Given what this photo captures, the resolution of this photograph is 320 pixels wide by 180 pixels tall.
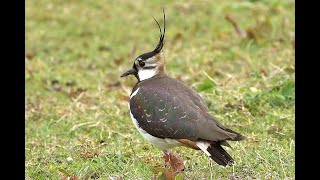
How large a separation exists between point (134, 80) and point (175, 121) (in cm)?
319

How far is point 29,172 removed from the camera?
5.84m

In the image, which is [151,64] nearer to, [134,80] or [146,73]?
[146,73]

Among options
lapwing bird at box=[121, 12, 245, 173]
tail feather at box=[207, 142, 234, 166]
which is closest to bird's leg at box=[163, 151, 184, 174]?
lapwing bird at box=[121, 12, 245, 173]

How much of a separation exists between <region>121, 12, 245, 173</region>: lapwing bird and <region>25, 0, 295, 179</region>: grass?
0.34 meters

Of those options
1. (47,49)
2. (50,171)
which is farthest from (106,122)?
(47,49)

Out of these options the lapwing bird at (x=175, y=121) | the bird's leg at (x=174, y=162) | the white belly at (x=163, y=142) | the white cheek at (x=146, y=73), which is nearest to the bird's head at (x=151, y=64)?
the white cheek at (x=146, y=73)

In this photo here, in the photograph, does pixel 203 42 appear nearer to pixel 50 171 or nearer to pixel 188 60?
pixel 188 60

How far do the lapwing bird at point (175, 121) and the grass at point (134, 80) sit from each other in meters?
0.34

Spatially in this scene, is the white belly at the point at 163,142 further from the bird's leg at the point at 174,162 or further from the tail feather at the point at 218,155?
the tail feather at the point at 218,155

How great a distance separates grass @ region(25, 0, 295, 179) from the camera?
5.86 m

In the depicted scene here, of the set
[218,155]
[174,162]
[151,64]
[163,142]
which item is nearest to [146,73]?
[151,64]

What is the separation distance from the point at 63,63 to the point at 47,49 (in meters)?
0.65

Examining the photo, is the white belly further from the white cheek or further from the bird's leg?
the white cheek

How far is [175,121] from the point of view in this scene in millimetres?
5254
